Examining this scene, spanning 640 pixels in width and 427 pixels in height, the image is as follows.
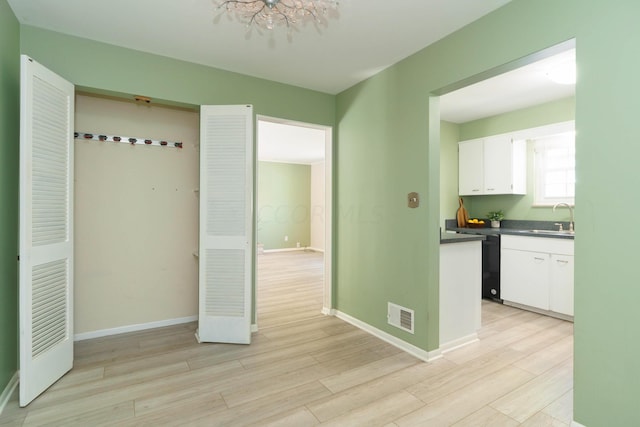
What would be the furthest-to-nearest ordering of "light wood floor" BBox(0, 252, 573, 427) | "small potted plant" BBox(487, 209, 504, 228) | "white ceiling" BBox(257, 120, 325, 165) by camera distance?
1. "white ceiling" BBox(257, 120, 325, 165)
2. "small potted plant" BBox(487, 209, 504, 228)
3. "light wood floor" BBox(0, 252, 573, 427)

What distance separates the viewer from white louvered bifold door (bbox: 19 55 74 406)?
73.9 inches

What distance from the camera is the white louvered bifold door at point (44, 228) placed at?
6.16 ft

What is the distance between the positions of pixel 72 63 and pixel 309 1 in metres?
2.04

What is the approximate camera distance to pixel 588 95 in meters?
1.64

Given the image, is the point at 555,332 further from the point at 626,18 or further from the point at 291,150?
the point at 291,150

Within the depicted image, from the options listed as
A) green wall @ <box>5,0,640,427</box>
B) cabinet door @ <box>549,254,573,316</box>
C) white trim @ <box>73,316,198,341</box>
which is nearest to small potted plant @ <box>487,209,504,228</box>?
cabinet door @ <box>549,254,573,316</box>

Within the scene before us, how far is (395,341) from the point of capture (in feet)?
9.33

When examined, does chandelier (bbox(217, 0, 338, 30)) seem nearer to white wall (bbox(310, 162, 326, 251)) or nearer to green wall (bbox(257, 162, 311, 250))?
green wall (bbox(257, 162, 311, 250))

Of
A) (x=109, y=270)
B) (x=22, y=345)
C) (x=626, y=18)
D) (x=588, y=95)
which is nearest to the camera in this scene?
(x=626, y=18)

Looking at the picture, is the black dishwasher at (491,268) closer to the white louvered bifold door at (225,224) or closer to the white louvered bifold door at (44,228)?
the white louvered bifold door at (225,224)

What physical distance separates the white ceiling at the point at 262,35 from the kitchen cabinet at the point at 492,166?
2450 millimetres

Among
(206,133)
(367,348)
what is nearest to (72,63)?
(206,133)

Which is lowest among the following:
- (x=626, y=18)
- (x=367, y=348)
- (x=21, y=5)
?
(x=367, y=348)

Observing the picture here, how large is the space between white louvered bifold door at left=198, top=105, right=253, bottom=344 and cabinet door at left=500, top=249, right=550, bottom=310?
3.21 meters
